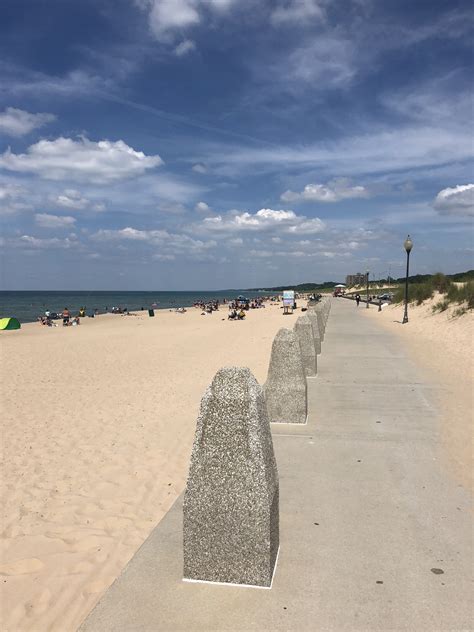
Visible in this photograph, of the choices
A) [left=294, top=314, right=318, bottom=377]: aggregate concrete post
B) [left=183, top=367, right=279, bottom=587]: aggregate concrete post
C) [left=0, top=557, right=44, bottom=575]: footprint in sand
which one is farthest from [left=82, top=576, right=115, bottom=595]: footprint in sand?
[left=294, top=314, right=318, bottom=377]: aggregate concrete post

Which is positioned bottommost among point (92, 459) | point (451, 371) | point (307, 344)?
point (92, 459)

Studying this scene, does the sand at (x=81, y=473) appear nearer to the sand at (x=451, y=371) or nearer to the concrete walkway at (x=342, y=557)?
the concrete walkway at (x=342, y=557)

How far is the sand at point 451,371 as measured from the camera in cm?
580

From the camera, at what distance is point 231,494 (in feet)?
10.4

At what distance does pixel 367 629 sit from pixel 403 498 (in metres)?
1.97

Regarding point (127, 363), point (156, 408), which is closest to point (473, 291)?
point (127, 363)

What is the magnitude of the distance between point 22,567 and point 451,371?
10.7 metres

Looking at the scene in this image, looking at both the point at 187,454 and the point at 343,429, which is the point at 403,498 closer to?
the point at 343,429

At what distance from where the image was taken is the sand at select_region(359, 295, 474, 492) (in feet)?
19.0

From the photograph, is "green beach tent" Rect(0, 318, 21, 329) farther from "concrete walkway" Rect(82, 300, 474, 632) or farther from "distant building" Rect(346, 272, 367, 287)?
"distant building" Rect(346, 272, 367, 287)

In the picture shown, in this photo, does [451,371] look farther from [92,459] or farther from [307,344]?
[92,459]

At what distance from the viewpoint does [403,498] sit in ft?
14.8

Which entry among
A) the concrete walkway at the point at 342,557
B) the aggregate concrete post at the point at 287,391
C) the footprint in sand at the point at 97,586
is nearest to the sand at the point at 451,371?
the concrete walkway at the point at 342,557

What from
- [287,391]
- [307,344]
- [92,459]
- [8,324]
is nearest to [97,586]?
[92,459]
